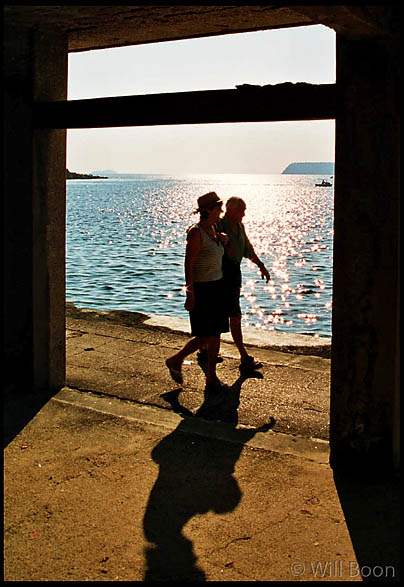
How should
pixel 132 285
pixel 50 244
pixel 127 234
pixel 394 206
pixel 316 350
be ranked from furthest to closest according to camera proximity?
1. pixel 127 234
2. pixel 132 285
3. pixel 316 350
4. pixel 50 244
5. pixel 394 206

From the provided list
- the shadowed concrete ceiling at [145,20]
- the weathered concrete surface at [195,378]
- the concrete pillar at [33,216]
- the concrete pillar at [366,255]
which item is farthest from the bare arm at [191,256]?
the concrete pillar at [366,255]

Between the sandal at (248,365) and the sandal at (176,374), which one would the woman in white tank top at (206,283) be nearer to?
the sandal at (176,374)

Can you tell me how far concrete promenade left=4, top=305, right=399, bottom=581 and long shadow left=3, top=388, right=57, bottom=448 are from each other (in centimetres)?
2

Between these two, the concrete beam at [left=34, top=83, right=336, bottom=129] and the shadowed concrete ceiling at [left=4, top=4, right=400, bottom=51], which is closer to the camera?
the concrete beam at [left=34, top=83, right=336, bottom=129]

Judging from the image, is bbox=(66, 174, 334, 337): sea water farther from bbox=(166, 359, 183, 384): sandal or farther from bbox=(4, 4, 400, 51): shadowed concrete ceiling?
bbox=(4, 4, 400, 51): shadowed concrete ceiling

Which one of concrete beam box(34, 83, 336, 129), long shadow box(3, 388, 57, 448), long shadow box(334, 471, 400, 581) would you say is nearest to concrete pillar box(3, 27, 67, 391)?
long shadow box(3, 388, 57, 448)

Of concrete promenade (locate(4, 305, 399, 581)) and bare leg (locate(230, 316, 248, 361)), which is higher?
bare leg (locate(230, 316, 248, 361))

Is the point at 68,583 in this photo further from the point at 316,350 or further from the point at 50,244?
the point at 316,350

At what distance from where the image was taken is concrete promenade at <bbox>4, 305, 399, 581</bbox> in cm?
353

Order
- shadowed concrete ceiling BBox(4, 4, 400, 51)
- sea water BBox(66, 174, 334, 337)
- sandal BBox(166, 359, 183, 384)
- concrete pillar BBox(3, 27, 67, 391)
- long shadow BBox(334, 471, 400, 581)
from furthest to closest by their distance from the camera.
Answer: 1. sea water BBox(66, 174, 334, 337)
2. sandal BBox(166, 359, 183, 384)
3. concrete pillar BBox(3, 27, 67, 391)
4. shadowed concrete ceiling BBox(4, 4, 400, 51)
5. long shadow BBox(334, 471, 400, 581)

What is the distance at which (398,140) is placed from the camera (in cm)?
416

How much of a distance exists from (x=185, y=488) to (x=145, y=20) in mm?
3273

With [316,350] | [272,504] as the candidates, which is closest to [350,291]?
[272,504]

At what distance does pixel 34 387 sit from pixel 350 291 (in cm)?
292
